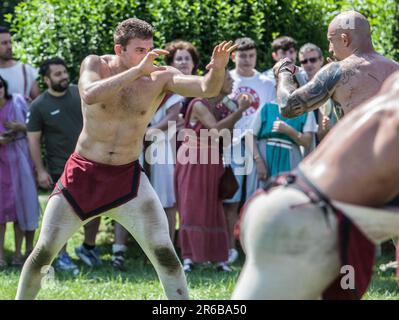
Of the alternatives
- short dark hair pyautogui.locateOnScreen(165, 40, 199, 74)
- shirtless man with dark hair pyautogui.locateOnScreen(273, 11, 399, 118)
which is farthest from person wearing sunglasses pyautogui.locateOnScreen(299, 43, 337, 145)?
shirtless man with dark hair pyautogui.locateOnScreen(273, 11, 399, 118)

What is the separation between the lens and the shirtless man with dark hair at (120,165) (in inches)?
227

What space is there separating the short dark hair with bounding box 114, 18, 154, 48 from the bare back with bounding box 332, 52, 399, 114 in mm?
1336

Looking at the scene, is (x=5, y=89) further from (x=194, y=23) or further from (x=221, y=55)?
(x=221, y=55)

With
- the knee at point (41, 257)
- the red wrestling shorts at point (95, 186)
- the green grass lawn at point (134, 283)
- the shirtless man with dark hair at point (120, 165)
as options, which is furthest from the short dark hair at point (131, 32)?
the green grass lawn at point (134, 283)

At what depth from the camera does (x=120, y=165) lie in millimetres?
6004

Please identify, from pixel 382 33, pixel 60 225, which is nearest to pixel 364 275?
pixel 60 225

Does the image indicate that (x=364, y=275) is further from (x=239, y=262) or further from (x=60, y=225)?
(x=239, y=262)

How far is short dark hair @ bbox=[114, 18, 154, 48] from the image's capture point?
6051mm

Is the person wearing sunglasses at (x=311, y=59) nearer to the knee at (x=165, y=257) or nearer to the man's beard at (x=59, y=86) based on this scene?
the man's beard at (x=59, y=86)

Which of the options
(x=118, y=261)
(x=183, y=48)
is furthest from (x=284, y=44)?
(x=118, y=261)

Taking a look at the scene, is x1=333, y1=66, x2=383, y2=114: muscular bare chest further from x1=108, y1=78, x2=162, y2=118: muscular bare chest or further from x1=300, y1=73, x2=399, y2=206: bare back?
x1=300, y1=73, x2=399, y2=206: bare back

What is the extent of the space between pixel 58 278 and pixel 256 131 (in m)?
2.40

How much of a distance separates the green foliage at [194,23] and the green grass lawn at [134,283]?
2279 mm

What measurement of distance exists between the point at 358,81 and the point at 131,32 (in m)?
1.56
